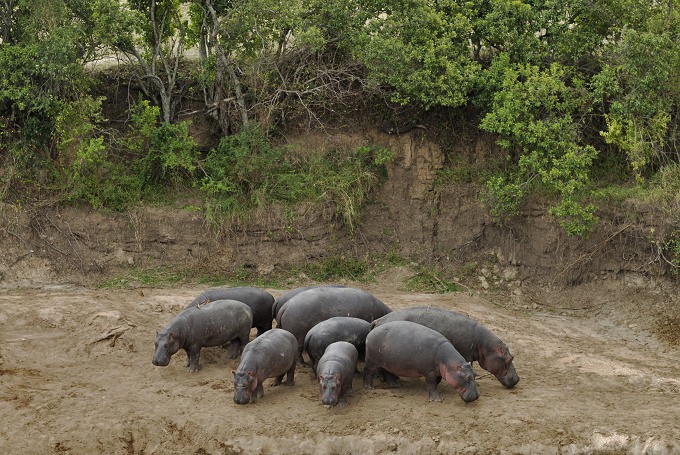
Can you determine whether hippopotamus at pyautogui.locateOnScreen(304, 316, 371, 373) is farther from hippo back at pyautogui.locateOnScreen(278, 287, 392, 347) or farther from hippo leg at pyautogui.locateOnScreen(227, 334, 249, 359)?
hippo leg at pyautogui.locateOnScreen(227, 334, 249, 359)

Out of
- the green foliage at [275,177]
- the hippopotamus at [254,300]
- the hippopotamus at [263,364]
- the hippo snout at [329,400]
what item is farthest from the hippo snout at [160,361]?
the green foliage at [275,177]

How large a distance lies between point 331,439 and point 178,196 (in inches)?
359

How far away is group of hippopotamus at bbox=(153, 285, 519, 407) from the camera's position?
10180 mm

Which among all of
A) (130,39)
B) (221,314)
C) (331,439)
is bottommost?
(331,439)

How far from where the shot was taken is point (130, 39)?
17.0m

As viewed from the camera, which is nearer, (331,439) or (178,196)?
(331,439)

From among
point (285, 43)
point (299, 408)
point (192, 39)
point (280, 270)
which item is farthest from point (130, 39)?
point (299, 408)

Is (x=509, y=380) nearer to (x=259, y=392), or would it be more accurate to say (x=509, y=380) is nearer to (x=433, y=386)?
(x=433, y=386)

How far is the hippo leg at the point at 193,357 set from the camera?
11.5m

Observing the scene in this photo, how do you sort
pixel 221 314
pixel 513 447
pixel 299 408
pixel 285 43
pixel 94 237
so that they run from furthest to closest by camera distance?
pixel 285 43, pixel 94 237, pixel 221 314, pixel 299 408, pixel 513 447

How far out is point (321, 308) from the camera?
11.9 m

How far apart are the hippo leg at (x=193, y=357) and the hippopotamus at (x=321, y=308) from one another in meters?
1.21

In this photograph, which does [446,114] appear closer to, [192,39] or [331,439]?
[192,39]

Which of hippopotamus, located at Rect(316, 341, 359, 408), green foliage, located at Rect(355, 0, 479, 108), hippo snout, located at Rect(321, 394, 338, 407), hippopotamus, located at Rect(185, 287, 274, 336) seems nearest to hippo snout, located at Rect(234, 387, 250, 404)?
hippopotamus, located at Rect(316, 341, 359, 408)
